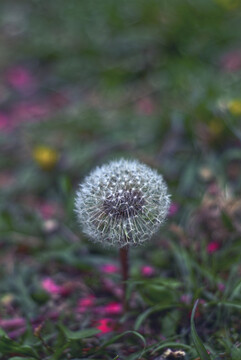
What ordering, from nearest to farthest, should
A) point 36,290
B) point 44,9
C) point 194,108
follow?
point 36,290
point 194,108
point 44,9

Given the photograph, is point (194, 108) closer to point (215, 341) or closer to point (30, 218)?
point (30, 218)

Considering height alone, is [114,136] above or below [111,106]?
below

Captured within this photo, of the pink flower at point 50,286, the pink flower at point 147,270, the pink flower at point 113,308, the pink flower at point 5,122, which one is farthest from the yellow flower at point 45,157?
the pink flower at point 113,308

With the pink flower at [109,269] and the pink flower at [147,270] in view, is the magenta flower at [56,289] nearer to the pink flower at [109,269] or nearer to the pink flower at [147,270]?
the pink flower at [109,269]

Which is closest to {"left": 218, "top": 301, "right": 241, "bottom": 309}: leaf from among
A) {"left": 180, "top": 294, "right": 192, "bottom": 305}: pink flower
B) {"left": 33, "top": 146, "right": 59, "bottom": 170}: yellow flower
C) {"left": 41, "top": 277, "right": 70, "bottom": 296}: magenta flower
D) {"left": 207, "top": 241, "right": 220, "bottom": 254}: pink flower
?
{"left": 180, "top": 294, "right": 192, "bottom": 305}: pink flower

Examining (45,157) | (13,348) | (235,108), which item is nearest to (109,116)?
(45,157)

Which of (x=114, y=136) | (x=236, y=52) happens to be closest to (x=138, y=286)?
(x=114, y=136)
